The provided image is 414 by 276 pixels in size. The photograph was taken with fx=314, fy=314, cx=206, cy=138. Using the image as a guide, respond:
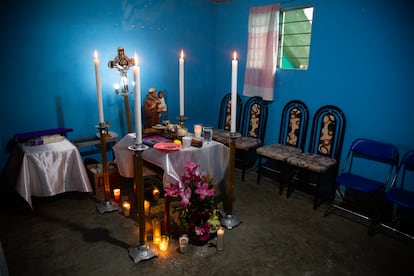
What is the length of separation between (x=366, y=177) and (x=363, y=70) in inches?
42.3

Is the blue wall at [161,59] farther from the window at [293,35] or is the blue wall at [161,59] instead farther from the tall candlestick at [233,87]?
the tall candlestick at [233,87]

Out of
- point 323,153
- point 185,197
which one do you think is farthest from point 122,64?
point 323,153

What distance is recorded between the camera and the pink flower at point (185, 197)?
2342 mm

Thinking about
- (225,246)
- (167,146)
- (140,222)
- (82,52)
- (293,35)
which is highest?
(293,35)

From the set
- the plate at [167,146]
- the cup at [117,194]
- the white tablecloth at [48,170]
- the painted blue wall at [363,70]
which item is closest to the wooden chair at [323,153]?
the painted blue wall at [363,70]

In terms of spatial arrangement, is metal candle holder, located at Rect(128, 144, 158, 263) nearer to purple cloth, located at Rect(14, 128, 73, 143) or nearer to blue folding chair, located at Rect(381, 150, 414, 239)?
purple cloth, located at Rect(14, 128, 73, 143)

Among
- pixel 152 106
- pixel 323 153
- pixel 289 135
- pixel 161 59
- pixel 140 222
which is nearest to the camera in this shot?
pixel 140 222

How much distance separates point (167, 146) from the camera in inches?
107

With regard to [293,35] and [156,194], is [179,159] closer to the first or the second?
[156,194]

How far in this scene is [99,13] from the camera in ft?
11.4

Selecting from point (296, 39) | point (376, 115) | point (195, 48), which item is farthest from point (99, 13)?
point (376, 115)

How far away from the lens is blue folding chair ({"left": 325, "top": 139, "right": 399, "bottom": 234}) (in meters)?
2.87

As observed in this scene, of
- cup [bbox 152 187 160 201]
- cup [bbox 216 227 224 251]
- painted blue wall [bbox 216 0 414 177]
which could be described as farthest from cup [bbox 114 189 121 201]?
painted blue wall [bbox 216 0 414 177]

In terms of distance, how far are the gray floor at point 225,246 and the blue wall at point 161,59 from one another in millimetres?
854
